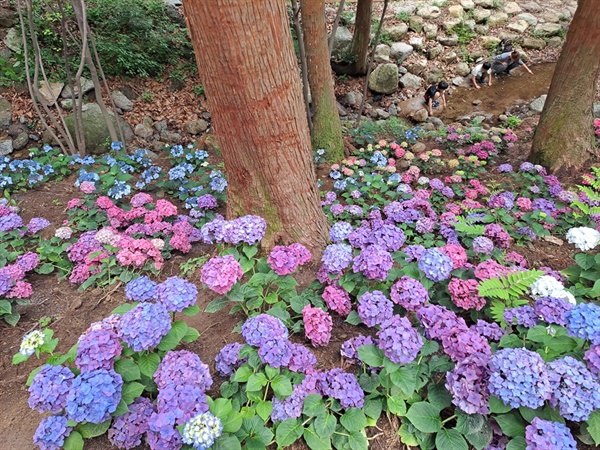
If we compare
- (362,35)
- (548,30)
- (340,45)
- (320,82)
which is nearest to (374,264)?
(320,82)

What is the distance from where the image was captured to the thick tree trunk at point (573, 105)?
3561mm

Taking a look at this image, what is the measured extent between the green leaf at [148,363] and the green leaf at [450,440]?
1153mm

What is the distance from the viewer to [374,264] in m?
1.80

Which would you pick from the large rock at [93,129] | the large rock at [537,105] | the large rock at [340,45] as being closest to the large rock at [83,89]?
the large rock at [93,129]

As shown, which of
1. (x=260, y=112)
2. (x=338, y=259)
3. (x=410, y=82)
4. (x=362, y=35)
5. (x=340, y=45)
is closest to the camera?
(x=338, y=259)

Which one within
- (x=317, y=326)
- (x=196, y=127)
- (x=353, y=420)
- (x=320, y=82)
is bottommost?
(x=196, y=127)

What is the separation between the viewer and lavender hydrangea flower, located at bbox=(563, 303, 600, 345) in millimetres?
1427

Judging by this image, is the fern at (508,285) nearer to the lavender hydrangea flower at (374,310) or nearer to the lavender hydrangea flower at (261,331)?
the lavender hydrangea flower at (374,310)

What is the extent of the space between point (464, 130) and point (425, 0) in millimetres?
7256

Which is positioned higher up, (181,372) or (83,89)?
(181,372)

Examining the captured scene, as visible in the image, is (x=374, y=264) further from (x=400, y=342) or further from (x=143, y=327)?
(x=143, y=327)

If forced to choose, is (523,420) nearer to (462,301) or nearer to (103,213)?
(462,301)

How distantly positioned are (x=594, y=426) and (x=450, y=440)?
1.61 feet

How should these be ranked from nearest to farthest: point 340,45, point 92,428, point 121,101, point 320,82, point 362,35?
point 92,428 → point 320,82 → point 121,101 → point 362,35 → point 340,45
